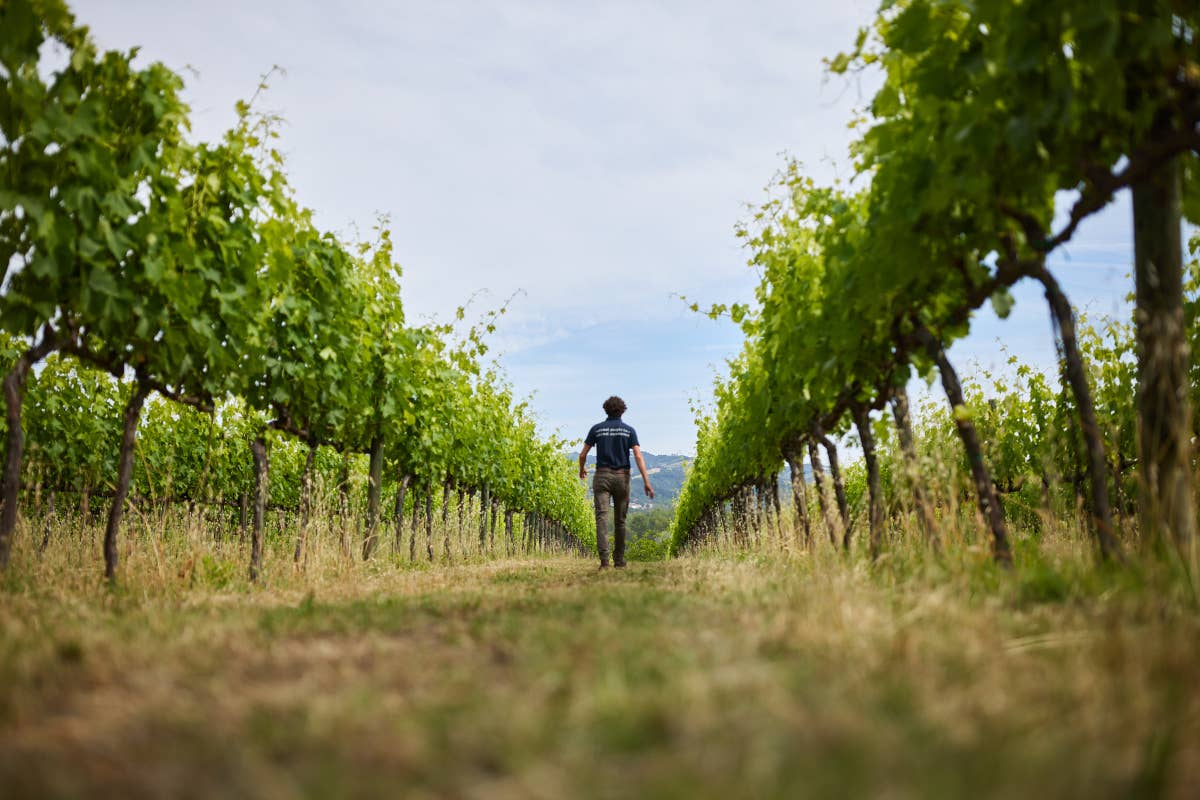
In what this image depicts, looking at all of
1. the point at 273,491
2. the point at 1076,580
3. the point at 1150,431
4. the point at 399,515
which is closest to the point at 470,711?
the point at 1076,580

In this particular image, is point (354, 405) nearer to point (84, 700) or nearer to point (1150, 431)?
point (84, 700)

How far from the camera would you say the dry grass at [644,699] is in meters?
1.45

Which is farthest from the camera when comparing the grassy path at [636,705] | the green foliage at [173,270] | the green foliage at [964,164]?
the green foliage at [173,270]

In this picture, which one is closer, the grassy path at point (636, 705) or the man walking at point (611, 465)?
the grassy path at point (636, 705)

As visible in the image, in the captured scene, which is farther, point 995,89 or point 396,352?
point 396,352

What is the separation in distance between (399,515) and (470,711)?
1067 cm

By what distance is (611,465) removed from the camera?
31.3 ft

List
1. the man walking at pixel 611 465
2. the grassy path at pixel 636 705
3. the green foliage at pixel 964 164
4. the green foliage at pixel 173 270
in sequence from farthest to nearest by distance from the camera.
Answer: the man walking at pixel 611 465 → the green foliage at pixel 173 270 → the green foliage at pixel 964 164 → the grassy path at pixel 636 705

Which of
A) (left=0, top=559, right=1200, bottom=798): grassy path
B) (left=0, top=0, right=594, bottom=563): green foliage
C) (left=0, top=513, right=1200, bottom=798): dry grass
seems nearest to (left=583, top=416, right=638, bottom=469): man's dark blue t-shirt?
(left=0, top=0, right=594, bottom=563): green foliage

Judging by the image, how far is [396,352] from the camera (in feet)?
31.4

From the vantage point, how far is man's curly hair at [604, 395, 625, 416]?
9.77 metres

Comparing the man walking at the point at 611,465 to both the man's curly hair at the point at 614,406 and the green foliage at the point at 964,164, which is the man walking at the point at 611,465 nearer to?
the man's curly hair at the point at 614,406

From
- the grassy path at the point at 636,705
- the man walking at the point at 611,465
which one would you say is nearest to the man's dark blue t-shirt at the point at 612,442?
the man walking at the point at 611,465

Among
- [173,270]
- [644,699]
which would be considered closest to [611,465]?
[173,270]
